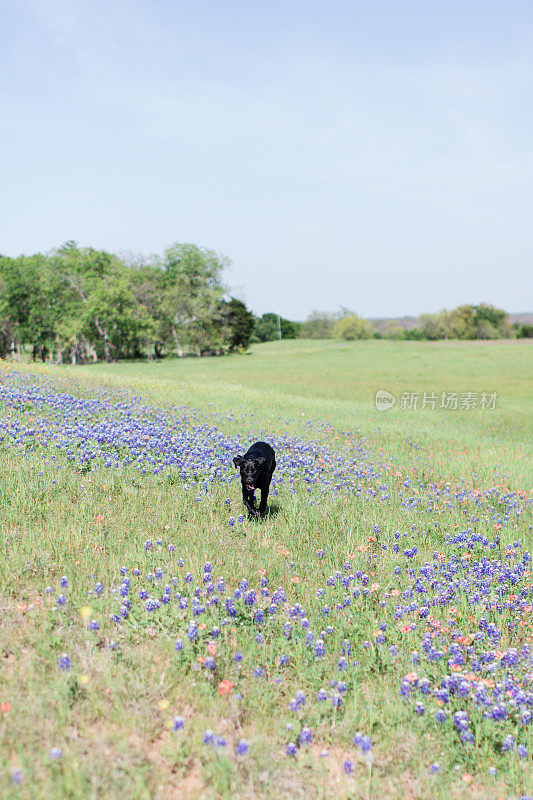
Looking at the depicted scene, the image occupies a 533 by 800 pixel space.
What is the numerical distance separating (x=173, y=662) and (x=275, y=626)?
1059mm

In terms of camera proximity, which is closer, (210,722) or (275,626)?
(210,722)

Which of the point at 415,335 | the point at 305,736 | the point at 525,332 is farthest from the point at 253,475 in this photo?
the point at 415,335

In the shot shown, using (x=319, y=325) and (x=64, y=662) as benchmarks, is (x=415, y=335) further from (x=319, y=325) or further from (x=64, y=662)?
(x=64, y=662)

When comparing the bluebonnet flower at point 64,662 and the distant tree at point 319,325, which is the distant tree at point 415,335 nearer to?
the distant tree at point 319,325

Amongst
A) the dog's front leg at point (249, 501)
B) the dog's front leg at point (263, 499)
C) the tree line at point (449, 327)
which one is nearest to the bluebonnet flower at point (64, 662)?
the dog's front leg at point (249, 501)

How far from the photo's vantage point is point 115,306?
67.8 metres

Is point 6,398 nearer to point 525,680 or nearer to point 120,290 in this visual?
point 525,680

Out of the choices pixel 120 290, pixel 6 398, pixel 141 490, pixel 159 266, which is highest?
pixel 159 266

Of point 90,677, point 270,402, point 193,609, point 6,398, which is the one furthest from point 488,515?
point 270,402

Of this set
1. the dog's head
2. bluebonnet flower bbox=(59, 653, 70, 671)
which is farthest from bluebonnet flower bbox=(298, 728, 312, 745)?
the dog's head

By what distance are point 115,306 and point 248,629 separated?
67771 mm

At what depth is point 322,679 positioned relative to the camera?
4309 mm

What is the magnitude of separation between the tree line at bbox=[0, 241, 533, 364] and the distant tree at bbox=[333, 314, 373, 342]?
150 ft

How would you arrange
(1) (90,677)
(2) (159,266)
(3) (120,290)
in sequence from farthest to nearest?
(2) (159,266) → (3) (120,290) → (1) (90,677)
